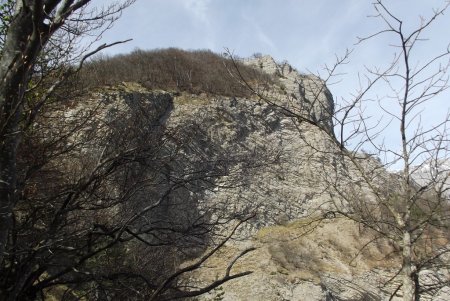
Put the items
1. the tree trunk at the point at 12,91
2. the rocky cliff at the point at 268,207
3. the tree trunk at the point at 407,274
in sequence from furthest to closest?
the rocky cliff at the point at 268,207
the tree trunk at the point at 407,274
the tree trunk at the point at 12,91

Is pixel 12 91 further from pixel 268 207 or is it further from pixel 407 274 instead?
pixel 268 207

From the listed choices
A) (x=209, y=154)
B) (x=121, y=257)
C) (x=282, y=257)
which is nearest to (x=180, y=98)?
(x=209, y=154)

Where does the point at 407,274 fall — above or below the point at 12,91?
below

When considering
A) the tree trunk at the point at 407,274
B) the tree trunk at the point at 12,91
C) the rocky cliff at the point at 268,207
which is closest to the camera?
the tree trunk at the point at 12,91

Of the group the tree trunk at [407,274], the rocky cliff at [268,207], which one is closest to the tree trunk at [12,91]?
the tree trunk at [407,274]

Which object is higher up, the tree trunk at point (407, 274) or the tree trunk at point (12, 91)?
the tree trunk at point (12, 91)

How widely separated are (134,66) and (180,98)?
4.52 metres

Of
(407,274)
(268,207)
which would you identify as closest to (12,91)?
(407,274)

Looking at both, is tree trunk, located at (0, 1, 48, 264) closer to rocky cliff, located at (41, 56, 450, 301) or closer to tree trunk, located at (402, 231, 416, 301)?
tree trunk, located at (402, 231, 416, 301)

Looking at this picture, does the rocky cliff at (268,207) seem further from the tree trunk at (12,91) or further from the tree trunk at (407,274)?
the tree trunk at (12,91)

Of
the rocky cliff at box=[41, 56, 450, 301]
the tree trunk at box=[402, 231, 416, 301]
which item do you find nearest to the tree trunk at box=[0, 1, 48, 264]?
the tree trunk at box=[402, 231, 416, 301]

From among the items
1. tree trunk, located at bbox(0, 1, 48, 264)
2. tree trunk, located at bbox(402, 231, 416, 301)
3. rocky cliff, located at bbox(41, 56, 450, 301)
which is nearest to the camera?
tree trunk, located at bbox(0, 1, 48, 264)

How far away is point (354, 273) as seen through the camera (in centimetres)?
1928

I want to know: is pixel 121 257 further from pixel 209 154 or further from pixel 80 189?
pixel 209 154
